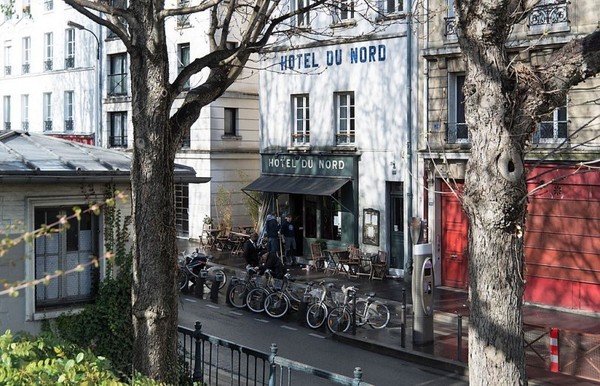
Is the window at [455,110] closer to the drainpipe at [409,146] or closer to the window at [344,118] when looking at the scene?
the drainpipe at [409,146]

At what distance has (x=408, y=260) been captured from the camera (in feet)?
76.0

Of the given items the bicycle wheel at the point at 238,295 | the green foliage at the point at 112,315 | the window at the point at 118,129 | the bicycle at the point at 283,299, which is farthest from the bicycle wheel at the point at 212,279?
the window at the point at 118,129

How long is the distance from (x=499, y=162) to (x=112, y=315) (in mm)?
5951

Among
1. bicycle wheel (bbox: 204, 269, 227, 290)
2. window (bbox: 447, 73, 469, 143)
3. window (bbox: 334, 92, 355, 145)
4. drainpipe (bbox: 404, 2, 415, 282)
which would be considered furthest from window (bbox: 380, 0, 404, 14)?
bicycle wheel (bbox: 204, 269, 227, 290)

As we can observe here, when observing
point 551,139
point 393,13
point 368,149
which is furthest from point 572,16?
point 368,149

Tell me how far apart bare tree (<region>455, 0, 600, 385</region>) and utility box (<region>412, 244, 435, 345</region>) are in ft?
28.3

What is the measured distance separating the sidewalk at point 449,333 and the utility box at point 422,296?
23 cm

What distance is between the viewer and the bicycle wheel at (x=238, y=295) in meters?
19.8

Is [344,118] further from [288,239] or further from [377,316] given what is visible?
[377,316]

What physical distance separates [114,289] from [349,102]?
1564cm

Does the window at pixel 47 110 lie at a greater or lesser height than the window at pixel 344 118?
greater

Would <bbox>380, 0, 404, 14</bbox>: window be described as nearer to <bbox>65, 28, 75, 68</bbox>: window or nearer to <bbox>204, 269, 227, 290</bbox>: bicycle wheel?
<bbox>204, 269, 227, 290</bbox>: bicycle wheel

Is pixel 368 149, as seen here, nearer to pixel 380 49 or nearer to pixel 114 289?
pixel 380 49

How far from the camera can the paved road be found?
13945mm
